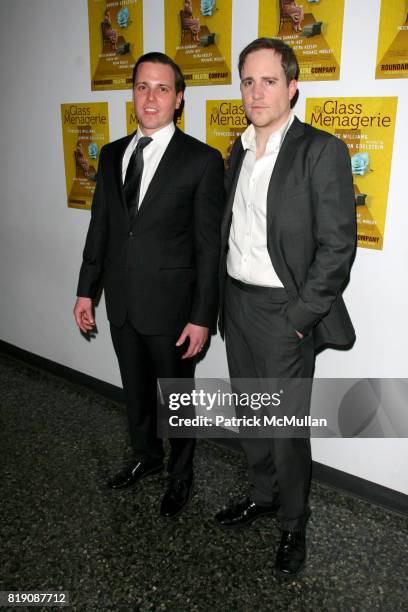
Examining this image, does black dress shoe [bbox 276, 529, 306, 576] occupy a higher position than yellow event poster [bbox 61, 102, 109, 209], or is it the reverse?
yellow event poster [bbox 61, 102, 109, 209]

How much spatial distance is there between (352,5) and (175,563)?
2171mm

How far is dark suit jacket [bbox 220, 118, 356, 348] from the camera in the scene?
168 centimetres

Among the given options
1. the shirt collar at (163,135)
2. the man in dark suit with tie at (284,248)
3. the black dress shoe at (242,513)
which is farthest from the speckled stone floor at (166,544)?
the shirt collar at (163,135)

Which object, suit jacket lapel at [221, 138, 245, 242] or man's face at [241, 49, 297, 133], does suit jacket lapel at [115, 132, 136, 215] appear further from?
man's face at [241, 49, 297, 133]

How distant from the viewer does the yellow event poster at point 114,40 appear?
262 centimetres

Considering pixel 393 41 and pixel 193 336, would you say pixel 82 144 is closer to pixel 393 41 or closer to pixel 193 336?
pixel 193 336

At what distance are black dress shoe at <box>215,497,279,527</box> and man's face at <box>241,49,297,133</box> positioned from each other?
1.51 m

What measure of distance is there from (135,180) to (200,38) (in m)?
0.82

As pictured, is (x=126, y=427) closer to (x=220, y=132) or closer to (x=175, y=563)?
(x=175, y=563)

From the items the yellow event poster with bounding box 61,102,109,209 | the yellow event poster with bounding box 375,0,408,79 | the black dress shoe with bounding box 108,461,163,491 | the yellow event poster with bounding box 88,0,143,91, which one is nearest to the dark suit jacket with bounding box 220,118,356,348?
the yellow event poster with bounding box 375,0,408,79

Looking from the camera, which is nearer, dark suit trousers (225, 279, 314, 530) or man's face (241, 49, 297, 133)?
man's face (241, 49, 297, 133)

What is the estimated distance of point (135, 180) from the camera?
2080 millimetres

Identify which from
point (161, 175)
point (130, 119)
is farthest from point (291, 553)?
point (130, 119)

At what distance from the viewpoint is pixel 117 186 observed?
2.12m
